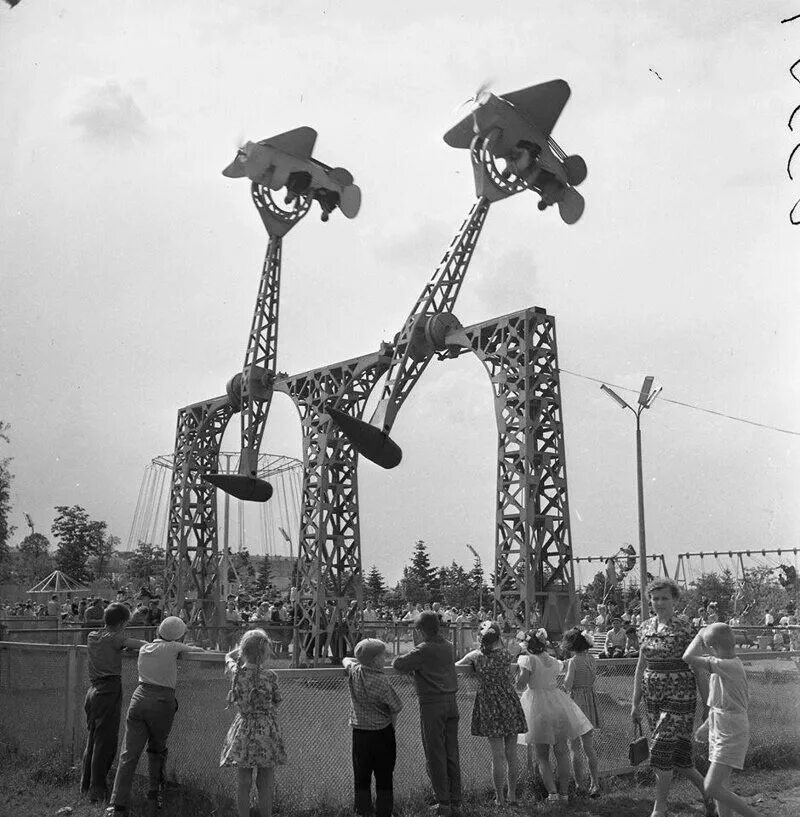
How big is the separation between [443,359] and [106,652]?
11461 millimetres

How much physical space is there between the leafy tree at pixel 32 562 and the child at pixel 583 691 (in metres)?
75.8

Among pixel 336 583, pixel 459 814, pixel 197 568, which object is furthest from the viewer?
pixel 197 568

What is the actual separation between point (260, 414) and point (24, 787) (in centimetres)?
1141

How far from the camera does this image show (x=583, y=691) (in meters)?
8.90

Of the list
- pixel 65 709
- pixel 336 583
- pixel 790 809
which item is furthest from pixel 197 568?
pixel 790 809

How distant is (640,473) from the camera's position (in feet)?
80.8

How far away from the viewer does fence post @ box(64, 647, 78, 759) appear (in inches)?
377

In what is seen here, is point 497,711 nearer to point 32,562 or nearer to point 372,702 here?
point 372,702

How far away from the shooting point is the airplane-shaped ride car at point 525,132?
611 inches

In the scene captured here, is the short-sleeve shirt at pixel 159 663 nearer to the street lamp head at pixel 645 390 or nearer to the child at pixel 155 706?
the child at pixel 155 706

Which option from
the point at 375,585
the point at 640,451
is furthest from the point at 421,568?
the point at 640,451

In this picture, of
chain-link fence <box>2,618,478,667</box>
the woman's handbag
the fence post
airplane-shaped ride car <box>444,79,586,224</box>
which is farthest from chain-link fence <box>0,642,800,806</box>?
airplane-shaped ride car <box>444,79,586,224</box>

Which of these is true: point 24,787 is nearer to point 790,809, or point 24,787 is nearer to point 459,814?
point 459,814

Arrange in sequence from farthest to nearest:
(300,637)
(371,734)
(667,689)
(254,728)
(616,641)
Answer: (300,637)
(616,641)
(371,734)
(254,728)
(667,689)
